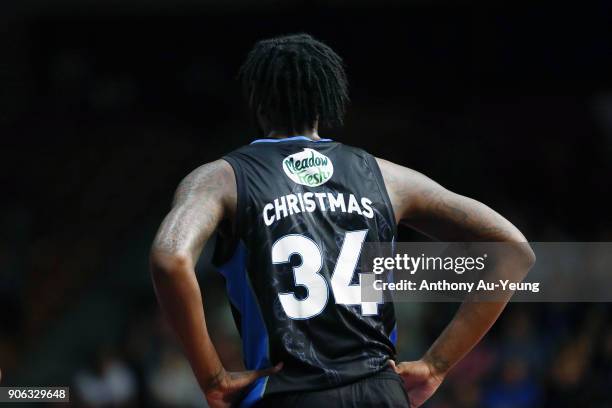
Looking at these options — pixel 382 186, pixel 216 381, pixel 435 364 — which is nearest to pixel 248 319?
pixel 216 381

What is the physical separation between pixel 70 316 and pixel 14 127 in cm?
321

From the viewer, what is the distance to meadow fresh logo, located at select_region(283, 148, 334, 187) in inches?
131

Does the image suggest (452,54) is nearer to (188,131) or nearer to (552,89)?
(552,89)

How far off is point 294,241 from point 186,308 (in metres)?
0.38

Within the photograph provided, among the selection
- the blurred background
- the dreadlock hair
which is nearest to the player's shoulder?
the dreadlock hair

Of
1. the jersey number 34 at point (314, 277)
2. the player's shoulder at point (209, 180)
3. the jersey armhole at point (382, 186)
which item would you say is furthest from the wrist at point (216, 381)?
the jersey armhole at point (382, 186)

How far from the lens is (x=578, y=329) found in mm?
8312

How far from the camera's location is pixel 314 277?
3168 millimetres

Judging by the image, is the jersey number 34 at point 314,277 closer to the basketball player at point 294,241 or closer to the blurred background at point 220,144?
the basketball player at point 294,241

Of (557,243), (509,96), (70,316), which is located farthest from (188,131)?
(557,243)

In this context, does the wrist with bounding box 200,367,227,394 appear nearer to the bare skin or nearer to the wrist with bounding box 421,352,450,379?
the bare skin

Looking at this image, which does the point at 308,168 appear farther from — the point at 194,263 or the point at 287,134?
the point at 194,263

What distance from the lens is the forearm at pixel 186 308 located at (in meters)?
2.98

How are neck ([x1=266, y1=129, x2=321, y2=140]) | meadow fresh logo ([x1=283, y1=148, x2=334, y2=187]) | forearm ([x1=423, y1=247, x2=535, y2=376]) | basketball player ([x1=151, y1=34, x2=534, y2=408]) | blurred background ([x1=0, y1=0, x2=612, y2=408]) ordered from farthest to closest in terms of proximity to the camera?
blurred background ([x1=0, y1=0, x2=612, y2=408]) < forearm ([x1=423, y1=247, x2=535, y2=376]) < neck ([x1=266, y1=129, x2=321, y2=140]) < meadow fresh logo ([x1=283, y1=148, x2=334, y2=187]) < basketball player ([x1=151, y1=34, x2=534, y2=408])
